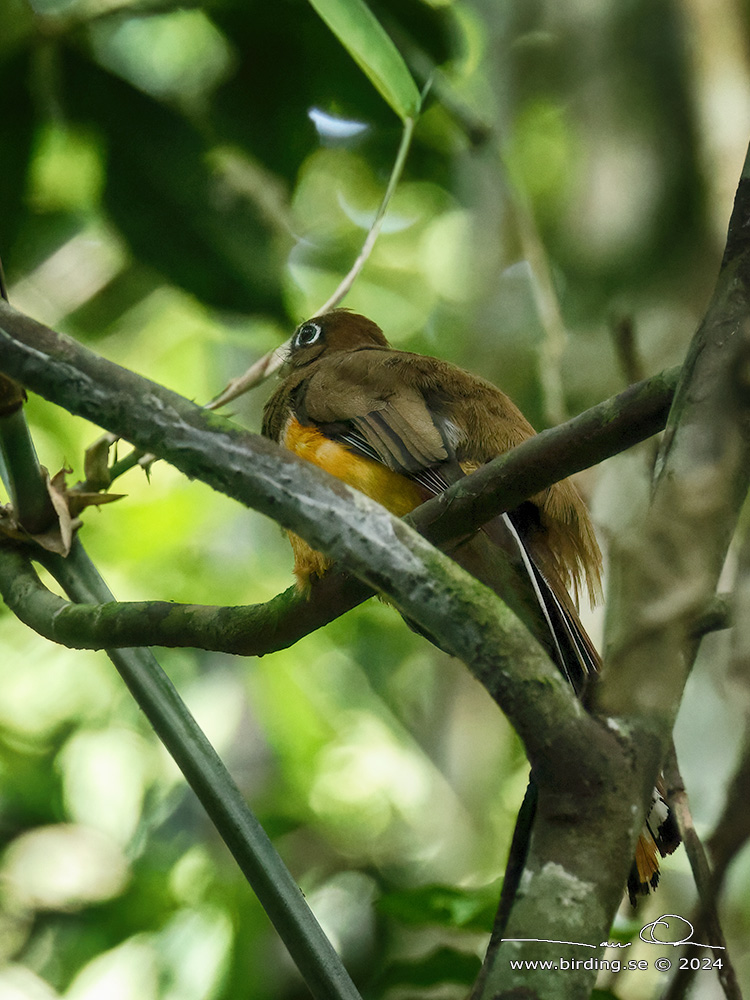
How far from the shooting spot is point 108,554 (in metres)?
3.94

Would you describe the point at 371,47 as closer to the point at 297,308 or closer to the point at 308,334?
the point at 308,334

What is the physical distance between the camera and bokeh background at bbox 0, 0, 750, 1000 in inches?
120

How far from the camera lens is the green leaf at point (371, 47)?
7.35 feet

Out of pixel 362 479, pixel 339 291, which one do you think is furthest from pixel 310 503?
pixel 339 291

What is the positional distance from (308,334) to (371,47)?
3.03ft

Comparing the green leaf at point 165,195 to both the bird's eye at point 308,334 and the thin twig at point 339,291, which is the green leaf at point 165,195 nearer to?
the bird's eye at point 308,334

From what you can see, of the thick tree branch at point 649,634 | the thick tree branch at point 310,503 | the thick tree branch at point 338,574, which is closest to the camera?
the thick tree branch at point 649,634

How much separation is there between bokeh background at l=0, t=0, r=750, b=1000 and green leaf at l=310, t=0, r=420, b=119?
3.03 ft

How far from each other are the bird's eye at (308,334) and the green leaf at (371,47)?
31.3 inches

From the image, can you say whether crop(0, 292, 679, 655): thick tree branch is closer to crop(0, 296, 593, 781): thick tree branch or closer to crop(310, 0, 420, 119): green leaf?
crop(0, 296, 593, 781): thick tree branch
